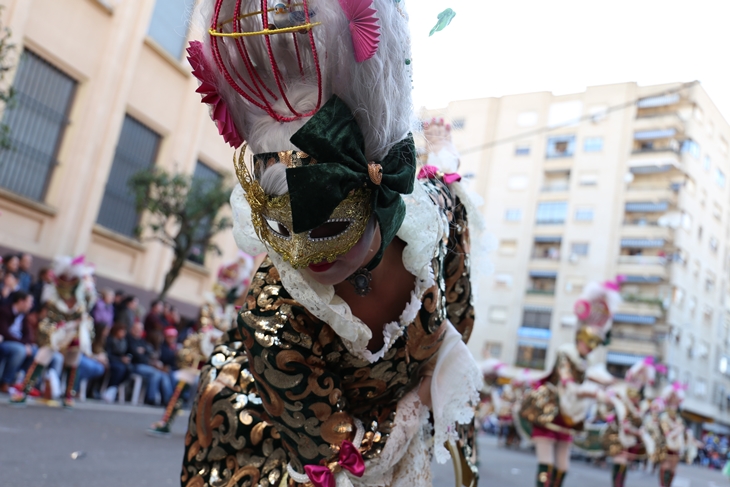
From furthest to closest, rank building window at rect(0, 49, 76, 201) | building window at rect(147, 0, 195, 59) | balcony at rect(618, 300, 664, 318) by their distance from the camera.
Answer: balcony at rect(618, 300, 664, 318) → building window at rect(147, 0, 195, 59) → building window at rect(0, 49, 76, 201)

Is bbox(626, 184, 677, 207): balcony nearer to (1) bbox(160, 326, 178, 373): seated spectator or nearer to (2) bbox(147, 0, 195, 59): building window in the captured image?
(2) bbox(147, 0, 195, 59): building window

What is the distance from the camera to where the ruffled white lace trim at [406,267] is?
134 cm

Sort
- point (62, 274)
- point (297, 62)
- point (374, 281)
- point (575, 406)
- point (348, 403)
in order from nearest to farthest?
1. point (297, 62)
2. point (374, 281)
3. point (348, 403)
4. point (575, 406)
5. point (62, 274)

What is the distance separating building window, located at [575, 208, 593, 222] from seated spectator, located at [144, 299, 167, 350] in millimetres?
30371

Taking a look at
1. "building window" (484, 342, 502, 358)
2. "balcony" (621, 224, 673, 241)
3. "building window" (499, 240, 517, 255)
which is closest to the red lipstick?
"building window" (484, 342, 502, 358)

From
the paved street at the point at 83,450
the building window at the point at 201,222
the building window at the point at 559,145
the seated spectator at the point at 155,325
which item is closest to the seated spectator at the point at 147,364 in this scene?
the seated spectator at the point at 155,325

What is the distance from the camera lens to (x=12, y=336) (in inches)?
279

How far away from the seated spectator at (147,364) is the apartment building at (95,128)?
8.46 feet

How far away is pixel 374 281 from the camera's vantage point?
4.82ft

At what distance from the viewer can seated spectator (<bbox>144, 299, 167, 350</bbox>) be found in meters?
9.77

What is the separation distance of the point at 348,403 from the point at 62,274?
6.07 meters

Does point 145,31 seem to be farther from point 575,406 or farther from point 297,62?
point 297,62

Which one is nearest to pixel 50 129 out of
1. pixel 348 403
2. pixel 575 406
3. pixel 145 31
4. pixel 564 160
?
pixel 145 31

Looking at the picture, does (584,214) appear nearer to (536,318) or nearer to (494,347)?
(536,318)
